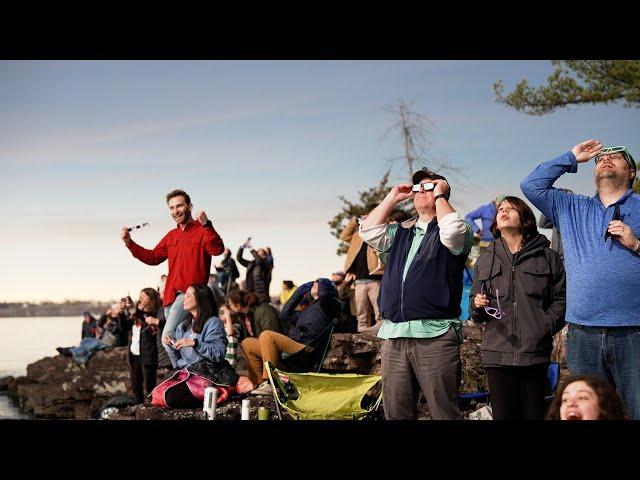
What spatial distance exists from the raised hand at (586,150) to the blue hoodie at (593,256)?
0.11ft

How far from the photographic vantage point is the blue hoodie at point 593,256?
419 cm

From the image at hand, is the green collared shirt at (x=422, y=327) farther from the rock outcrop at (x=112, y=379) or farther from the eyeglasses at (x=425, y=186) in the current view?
the rock outcrop at (x=112, y=379)

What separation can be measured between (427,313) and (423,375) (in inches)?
12.3

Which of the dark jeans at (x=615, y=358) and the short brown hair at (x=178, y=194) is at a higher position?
the short brown hair at (x=178, y=194)

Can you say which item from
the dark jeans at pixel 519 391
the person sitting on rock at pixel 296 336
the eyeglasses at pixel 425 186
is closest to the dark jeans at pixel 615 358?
the dark jeans at pixel 519 391

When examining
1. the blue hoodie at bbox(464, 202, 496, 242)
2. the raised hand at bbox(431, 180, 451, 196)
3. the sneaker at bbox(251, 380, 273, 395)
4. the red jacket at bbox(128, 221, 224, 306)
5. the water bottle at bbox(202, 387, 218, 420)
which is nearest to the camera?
the raised hand at bbox(431, 180, 451, 196)

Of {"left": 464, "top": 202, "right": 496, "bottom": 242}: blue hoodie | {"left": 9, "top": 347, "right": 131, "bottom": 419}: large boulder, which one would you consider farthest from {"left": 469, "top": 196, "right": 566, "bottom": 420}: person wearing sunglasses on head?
{"left": 9, "top": 347, "right": 131, "bottom": 419}: large boulder

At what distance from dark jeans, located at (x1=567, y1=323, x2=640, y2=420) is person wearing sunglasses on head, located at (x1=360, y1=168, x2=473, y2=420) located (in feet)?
2.10

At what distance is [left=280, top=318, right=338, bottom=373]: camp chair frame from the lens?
25.7 feet

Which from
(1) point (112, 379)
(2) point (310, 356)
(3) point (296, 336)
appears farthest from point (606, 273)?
(1) point (112, 379)

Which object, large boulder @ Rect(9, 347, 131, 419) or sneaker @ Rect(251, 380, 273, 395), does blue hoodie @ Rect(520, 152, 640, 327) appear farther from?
large boulder @ Rect(9, 347, 131, 419)

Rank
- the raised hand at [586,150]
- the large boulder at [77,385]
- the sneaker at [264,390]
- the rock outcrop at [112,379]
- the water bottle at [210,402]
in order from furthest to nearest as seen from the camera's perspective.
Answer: the large boulder at [77,385], the sneaker at [264,390], the rock outcrop at [112,379], the water bottle at [210,402], the raised hand at [586,150]
